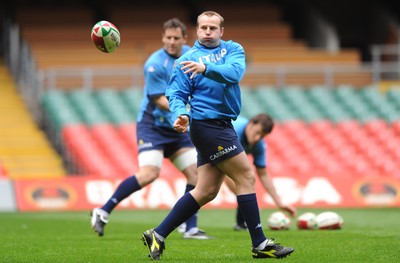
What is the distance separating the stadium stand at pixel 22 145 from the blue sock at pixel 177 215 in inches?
540

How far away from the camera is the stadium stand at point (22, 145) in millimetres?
22859

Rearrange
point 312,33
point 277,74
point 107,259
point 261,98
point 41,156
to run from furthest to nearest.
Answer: point 312,33 → point 277,74 → point 261,98 → point 41,156 → point 107,259

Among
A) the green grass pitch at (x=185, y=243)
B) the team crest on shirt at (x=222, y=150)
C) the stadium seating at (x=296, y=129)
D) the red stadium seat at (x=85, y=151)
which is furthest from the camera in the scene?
the stadium seating at (x=296, y=129)

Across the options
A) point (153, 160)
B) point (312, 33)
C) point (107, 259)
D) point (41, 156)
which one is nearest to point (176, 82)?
point (107, 259)

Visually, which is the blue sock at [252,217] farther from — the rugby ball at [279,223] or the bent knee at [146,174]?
the rugby ball at [279,223]

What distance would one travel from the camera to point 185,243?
391 inches

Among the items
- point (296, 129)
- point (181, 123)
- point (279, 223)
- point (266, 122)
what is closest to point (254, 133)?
point (266, 122)

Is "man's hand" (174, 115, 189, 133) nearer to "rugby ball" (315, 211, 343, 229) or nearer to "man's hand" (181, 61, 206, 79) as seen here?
"man's hand" (181, 61, 206, 79)

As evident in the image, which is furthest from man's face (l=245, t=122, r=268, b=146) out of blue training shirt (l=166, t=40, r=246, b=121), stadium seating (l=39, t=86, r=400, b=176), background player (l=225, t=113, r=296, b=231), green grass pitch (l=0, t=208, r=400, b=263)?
stadium seating (l=39, t=86, r=400, b=176)

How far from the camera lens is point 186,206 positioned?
841 centimetres

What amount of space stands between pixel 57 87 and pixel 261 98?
532cm

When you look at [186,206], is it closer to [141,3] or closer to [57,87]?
[57,87]

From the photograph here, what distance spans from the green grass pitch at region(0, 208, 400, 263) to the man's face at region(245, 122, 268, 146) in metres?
1.07

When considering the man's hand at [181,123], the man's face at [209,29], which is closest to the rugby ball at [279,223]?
the man's face at [209,29]
